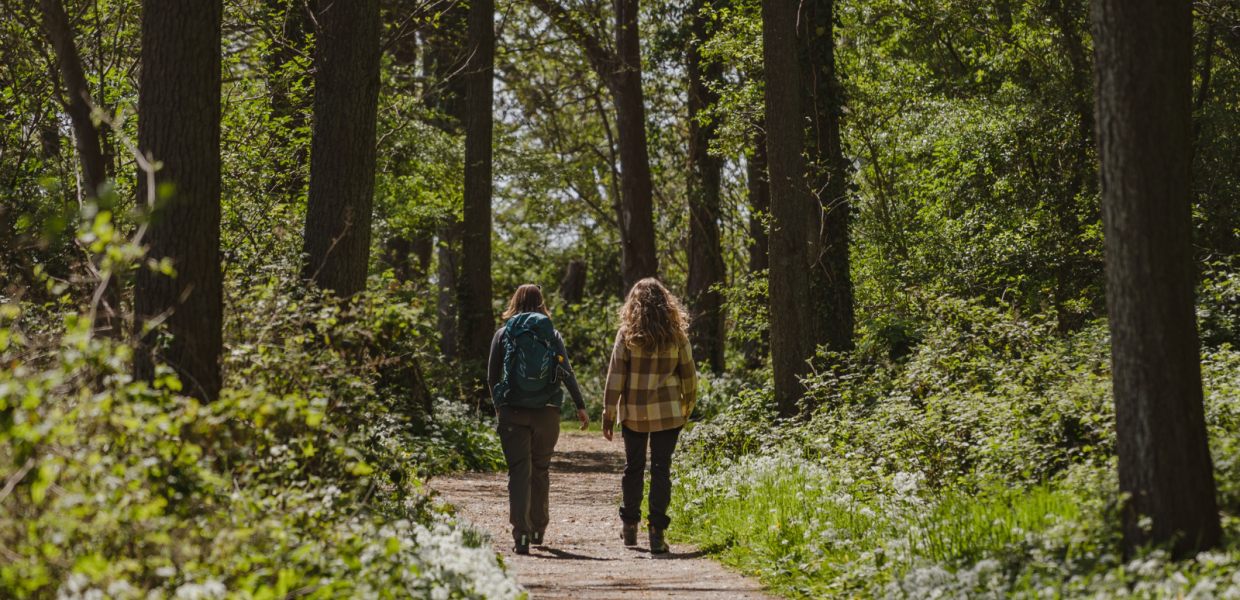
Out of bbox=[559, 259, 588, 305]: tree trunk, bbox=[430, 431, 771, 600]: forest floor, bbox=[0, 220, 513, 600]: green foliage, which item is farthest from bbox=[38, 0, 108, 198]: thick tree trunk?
bbox=[559, 259, 588, 305]: tree trunk

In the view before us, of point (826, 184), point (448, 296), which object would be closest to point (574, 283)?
point (448, 296)

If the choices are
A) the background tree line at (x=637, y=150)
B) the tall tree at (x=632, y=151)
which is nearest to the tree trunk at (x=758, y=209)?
the background tree line at (x=637, y=150)

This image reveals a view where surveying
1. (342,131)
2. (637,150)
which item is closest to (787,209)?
(342,131)

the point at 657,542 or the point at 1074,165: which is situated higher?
the point at 1074,165

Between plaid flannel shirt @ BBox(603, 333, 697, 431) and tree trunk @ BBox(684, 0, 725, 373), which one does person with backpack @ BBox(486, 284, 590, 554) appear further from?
tree trunk @ BBox(684, 0, 725, 373)

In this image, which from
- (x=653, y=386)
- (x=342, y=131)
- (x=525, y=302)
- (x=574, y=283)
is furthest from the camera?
(x=574, y=283)

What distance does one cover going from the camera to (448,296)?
19188mm

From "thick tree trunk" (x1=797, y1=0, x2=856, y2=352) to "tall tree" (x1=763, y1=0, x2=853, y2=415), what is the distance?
12mm

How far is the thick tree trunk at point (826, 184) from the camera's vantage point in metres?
10.6

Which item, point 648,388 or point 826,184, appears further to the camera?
point 826,184

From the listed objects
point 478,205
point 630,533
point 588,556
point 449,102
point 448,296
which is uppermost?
point 449,102

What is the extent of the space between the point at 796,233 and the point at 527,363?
4.62 metres

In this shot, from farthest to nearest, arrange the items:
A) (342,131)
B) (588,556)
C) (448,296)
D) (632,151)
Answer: (448,296) < (632,151) < (342,131) < (588,556)

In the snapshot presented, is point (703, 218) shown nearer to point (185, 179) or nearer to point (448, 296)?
point (448, 296)
